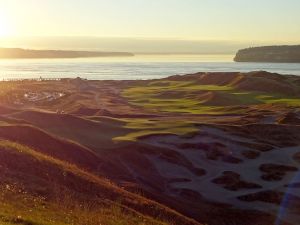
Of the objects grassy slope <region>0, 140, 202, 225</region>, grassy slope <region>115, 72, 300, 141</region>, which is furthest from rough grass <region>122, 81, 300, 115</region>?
grassy slope <region>0, 140, 202, 225</region>

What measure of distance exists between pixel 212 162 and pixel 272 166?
Result: 14.7ft

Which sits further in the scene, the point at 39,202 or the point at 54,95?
the point at 54,95

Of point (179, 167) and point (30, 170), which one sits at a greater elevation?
point (30, 170)

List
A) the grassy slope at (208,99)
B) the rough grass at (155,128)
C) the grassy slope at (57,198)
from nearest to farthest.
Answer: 1. the grassy slope at (57,198)
2. the rough grass at (155,128)
3. the grassy slope at (208,99)

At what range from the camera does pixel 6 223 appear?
49.3 feet

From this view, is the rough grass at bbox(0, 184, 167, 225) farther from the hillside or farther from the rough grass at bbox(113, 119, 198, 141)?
the rough grass at bbox(113, 119, 198, 141)

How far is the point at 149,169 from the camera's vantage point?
39.6 meters

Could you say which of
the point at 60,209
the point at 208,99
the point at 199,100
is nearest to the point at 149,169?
the point at 60,209

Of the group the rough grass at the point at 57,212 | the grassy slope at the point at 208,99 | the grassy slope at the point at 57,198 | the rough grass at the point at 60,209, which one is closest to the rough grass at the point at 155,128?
the grassy slope at the point at 208,99

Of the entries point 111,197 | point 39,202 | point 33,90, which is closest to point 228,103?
point 33,90

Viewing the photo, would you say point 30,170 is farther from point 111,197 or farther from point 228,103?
A: point 228,103

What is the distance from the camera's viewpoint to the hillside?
22016mm

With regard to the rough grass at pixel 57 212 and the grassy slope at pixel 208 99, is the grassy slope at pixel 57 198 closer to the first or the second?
the rough grass at pixel 57 212

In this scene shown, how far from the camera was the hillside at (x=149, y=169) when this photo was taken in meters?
22.0
